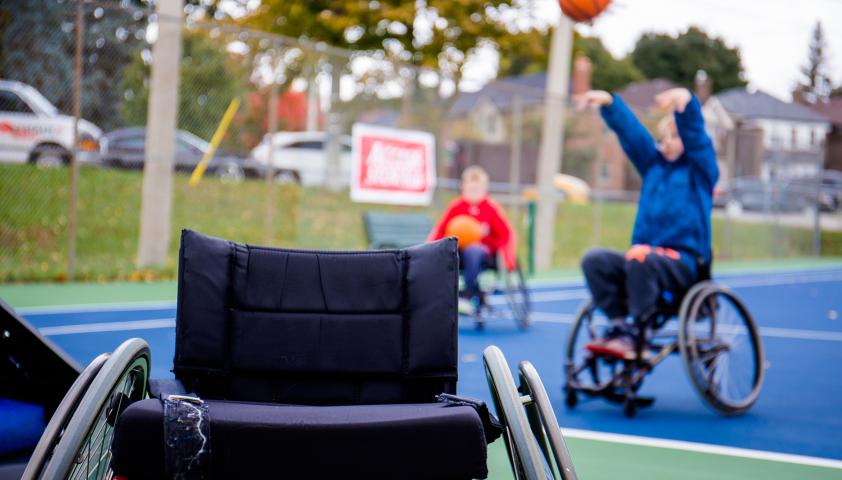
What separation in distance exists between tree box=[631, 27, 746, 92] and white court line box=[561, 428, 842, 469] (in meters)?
71.9

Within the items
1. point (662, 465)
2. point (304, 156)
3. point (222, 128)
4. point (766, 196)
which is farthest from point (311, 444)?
point (766, 196)

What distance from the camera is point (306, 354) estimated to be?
3.10m

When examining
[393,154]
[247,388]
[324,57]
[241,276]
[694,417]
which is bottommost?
[694,417]

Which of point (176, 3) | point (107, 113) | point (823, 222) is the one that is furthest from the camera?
point (823, 222)

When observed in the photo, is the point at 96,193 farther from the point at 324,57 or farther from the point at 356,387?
the point at 356,387

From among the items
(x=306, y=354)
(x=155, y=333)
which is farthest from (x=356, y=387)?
(x=155, y=333)

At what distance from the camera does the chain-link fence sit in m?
9.94

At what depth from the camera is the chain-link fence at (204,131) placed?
9.94 m

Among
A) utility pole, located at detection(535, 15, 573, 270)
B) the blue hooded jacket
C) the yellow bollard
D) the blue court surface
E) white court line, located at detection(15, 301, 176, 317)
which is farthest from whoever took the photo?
utility pole, located at detection(535, 15, 573, 270)

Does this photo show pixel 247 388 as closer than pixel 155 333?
Yes

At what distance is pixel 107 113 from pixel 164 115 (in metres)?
0.68

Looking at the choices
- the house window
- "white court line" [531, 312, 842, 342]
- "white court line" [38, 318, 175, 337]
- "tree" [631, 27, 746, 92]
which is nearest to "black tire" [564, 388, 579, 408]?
"white court line" [38, 318, 175, 337]

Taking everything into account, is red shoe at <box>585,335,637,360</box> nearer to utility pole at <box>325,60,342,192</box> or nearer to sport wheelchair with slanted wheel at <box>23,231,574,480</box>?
sport wheelchair with slanted wheel at <box>23,231,574,480</box>

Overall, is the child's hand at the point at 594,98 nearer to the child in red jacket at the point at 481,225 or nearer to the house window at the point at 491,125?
the child in red jacket at the point at 481,225
